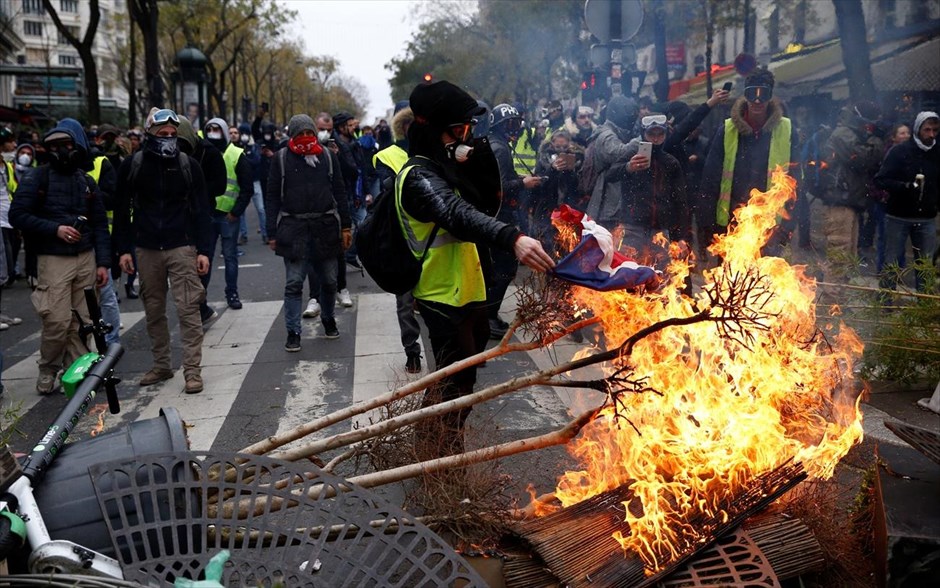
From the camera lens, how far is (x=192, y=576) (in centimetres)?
239

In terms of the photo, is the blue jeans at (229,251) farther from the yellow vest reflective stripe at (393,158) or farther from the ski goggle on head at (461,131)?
the ski goggle on head at (461,131)

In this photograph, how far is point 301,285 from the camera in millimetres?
7824

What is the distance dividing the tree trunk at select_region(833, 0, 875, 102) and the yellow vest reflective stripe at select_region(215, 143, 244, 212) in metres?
11.3

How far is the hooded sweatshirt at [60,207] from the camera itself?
21.1 ft

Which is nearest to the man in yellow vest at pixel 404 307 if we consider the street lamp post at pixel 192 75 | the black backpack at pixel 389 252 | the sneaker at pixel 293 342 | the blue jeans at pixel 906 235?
the sneaker at pixel 293 342

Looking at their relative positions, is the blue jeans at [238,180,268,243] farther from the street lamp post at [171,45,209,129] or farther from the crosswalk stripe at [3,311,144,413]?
the crosswalk stripe at [3,311,144,413]

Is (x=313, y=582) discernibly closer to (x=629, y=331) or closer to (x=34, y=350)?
(x=629, y=331)

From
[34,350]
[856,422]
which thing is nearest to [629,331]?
[856,422]

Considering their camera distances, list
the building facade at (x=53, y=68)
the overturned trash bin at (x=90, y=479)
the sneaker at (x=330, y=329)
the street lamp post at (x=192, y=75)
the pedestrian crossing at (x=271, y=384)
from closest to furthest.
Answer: the overturned trash bin at (x=90, y=479), the pedestrian crossing at (x=271, y=384), the sneaker at (x=330, y=329), the street lamp post at (x=192, y=75), the building facade at (x=53, y=68)

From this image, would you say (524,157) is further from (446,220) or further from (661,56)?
(661,56)

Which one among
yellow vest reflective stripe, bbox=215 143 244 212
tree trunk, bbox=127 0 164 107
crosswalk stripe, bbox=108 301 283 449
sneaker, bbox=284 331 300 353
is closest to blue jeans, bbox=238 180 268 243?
tree trunk, bbox=127 0 164 107

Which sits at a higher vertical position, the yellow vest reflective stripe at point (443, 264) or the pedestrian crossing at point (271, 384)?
the yellow vest reflective stripe at point (443, 264)

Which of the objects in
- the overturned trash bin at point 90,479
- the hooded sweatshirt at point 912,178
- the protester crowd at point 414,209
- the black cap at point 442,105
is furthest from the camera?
the hooded sweatshirt at point 912,178

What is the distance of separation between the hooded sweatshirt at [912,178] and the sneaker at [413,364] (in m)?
5.69
